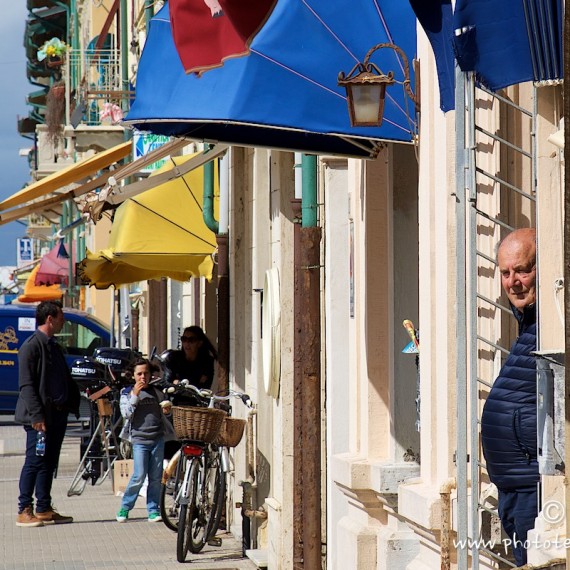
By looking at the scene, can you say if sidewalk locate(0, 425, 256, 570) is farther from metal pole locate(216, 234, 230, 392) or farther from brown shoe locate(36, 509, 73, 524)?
metal pole locate(216, 234, 230, 392)

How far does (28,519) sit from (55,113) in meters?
28.7

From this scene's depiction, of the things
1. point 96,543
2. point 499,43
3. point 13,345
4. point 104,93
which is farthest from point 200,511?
point 13,345

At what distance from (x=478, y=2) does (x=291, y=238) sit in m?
5.66

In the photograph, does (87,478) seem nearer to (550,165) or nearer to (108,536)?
(108,536)

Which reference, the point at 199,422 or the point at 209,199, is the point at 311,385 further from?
the point at 209,199

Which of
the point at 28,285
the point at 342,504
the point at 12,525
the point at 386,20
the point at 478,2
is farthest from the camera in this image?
the point at 28,285

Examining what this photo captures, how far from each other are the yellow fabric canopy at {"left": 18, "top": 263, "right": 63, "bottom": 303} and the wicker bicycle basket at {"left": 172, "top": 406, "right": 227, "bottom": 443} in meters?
29.7

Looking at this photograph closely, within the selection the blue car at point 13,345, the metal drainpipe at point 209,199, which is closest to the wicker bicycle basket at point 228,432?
the metal drainpipe at point 209,199

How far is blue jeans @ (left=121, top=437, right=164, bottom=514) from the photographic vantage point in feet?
42.9

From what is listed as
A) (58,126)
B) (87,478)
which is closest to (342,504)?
(87,478)

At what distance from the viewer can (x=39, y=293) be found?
41.9 metres

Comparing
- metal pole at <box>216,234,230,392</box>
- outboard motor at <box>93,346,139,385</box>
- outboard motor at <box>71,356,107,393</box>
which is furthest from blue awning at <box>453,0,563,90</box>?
outboard motor at <box>71,356,107,393</box>

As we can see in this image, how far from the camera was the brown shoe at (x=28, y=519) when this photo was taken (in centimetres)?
1334

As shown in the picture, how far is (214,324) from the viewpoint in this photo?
16.3 meters
